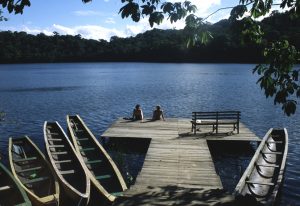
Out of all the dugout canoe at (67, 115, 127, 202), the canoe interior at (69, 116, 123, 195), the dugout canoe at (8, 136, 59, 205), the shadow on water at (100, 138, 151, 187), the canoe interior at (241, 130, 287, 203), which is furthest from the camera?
the shadow on water at (100, 138, 151, 187)

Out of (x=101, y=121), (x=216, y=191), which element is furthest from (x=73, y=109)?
(x=216, y=191)

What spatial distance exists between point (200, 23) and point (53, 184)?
8.84 m

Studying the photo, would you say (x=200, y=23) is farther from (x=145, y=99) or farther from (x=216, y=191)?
(x=145, y=99)

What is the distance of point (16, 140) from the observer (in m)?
19.4

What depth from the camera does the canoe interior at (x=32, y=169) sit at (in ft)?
43.2

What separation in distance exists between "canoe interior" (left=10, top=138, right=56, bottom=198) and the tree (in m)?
8.36

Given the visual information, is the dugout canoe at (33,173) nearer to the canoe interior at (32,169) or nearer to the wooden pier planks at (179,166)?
the canoe interior at (32,169)

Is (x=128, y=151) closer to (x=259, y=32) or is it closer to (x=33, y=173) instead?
(x=33, y=173)

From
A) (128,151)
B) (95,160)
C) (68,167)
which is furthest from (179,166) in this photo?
(128,151)

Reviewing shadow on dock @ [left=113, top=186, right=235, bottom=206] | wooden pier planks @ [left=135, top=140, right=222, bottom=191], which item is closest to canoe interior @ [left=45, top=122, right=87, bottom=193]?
wooden pier planks @ [left=135, top=140, right=222, bottom=191]

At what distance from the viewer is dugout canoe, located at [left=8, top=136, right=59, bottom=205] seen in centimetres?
1190

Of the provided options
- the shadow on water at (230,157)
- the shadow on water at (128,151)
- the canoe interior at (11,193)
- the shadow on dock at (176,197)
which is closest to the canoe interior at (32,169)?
the canoe interior at (11,193)

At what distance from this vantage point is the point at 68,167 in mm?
15414

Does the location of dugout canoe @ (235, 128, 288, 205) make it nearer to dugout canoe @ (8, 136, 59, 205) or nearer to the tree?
the tree
